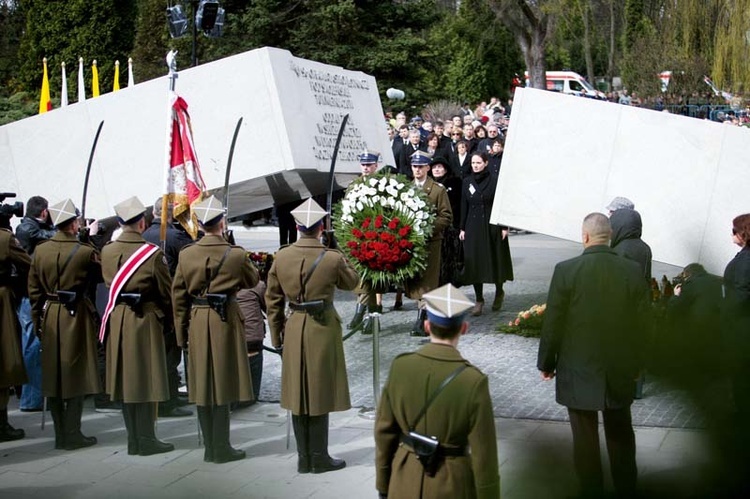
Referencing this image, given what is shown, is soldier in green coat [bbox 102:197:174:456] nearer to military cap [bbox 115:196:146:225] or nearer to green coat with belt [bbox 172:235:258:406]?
military cap [bbox 115:196:146:225]

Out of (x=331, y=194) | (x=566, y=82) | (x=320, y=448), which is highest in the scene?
(x=566, y=82)

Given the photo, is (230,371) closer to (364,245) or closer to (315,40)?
(364,245)

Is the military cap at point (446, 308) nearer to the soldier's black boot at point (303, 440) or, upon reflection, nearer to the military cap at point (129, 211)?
the soldier's black boot at point (303, 440)

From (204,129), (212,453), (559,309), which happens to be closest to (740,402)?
(559,309)

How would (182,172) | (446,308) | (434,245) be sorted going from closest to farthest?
(446,308) < (182,172) < (434,245)

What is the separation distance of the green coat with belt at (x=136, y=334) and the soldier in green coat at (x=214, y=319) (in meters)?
0.24

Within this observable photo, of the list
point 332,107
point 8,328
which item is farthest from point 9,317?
point 332,107

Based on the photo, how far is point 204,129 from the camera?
9.86 meters

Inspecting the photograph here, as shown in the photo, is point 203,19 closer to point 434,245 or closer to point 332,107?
point 332,107

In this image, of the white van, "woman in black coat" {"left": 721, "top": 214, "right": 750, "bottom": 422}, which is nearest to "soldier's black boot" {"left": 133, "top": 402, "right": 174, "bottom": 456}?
"woman in black coat" {"left": 721, "top": 214, "right": 750, "bottom": 422}

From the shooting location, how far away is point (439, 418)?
367cm

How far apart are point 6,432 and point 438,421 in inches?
186

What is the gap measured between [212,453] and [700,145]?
5.18 metres

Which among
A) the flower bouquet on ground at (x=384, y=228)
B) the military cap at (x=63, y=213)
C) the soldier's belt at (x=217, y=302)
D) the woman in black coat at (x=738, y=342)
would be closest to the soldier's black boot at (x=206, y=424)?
the soldier's belt at (x=217, y=302)
